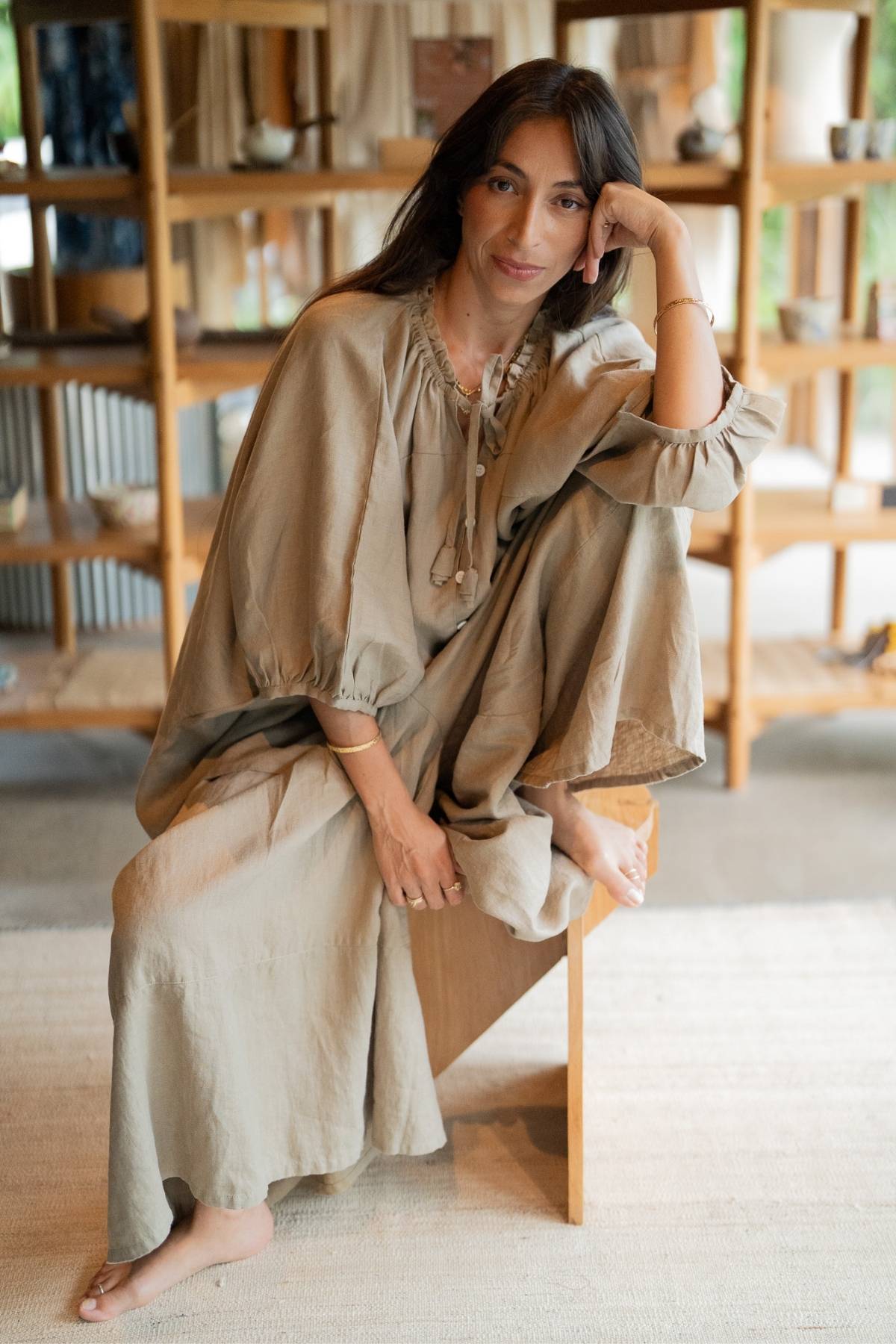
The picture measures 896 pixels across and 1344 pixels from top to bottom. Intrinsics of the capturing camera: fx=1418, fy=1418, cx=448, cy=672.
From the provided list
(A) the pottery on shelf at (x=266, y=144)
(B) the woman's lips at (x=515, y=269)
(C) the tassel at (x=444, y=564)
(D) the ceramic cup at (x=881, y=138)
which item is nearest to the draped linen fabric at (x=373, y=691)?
(C) the tassel at (x=444, y=564)

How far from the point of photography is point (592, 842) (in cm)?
164

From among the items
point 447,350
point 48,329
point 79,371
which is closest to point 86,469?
point 48,329

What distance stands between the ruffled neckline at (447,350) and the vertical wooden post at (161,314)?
1227 millimetres

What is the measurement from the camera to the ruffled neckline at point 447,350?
1585 mm

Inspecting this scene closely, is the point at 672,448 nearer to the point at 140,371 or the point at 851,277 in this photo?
the point at 140,371

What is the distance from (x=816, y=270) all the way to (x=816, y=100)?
378 cm

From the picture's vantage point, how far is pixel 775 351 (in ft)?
9.50

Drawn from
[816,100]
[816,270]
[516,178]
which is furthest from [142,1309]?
[816,270]

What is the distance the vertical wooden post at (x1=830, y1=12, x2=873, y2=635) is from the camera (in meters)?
3.12

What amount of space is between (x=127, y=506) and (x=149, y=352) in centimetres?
34

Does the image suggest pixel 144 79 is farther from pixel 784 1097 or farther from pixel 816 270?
pixel 816 270

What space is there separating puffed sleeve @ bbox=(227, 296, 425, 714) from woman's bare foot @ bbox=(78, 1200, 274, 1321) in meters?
0.60

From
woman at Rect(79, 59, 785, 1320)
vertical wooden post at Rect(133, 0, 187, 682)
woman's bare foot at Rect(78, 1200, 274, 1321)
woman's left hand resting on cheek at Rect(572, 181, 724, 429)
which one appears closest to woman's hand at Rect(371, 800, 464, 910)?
woman at Rect(79, 59, 785, 1320)

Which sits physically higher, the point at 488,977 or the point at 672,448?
the point at 672,448
